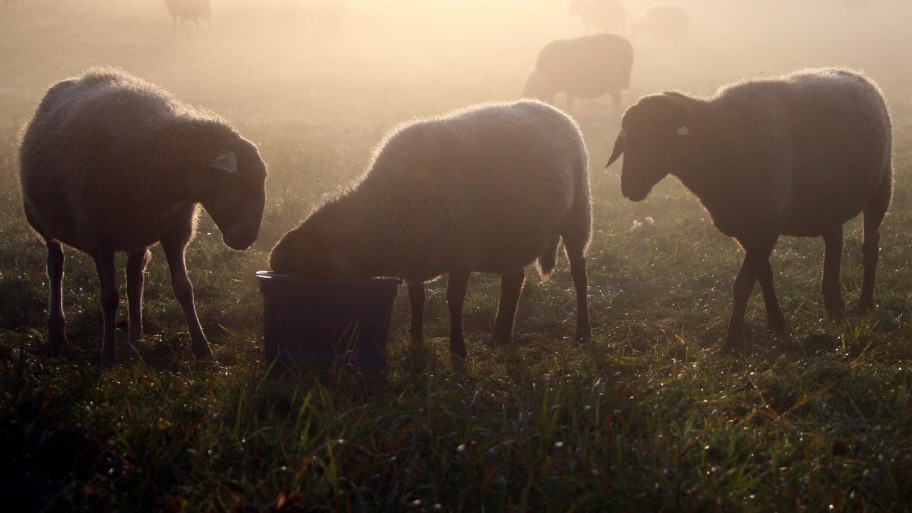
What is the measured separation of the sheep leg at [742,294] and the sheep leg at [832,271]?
91cm

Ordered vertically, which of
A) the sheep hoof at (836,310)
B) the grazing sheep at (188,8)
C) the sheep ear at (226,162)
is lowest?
the sheep hoof at (836,310)

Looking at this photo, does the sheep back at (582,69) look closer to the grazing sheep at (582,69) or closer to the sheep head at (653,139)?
the grazing sheep at (582,69)

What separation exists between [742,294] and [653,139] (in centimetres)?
123

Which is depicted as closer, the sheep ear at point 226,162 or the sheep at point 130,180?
the sheep ear at point 226,162

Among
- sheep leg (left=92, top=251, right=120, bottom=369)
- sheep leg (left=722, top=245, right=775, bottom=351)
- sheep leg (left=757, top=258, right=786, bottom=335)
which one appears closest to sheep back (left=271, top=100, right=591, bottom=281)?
sheep leg (left=92, top=251, right=120, bottom=369)

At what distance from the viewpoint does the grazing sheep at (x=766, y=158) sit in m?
5.49

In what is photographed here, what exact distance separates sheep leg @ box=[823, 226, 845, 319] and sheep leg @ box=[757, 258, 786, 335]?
0.55 meters

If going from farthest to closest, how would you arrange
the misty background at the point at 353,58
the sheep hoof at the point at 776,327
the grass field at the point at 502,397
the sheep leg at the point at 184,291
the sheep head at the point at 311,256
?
the misty background at the point at 353,58, the sheep hoof at the point at 776,327, the sheep leg at the point at 184,291, the sheep head at the point at 311,256, the grass field at the point at 502,397

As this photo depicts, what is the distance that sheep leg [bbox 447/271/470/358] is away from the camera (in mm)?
5250

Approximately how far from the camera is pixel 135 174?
4.90m

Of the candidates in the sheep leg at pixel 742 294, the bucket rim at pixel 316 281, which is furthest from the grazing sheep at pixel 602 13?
the bucket rim at pixel 316 281

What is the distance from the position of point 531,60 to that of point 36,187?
98.8ft

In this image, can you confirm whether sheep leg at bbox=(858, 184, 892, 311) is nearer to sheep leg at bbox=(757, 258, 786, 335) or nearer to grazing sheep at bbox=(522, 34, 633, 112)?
sheep leg at bbox=(757, 258, 786, 335)

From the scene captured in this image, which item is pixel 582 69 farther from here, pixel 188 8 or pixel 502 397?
pixel 188 8
